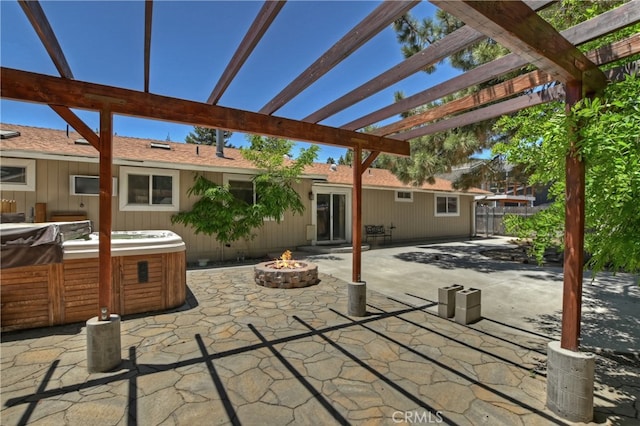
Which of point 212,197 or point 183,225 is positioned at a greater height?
point 212,197

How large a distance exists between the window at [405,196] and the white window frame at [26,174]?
12828 millimetres

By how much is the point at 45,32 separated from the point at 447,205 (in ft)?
55.7

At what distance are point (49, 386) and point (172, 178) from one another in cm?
665

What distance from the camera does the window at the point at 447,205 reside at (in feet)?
52.4

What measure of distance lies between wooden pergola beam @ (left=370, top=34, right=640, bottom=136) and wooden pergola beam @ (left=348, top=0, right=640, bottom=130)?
23cm

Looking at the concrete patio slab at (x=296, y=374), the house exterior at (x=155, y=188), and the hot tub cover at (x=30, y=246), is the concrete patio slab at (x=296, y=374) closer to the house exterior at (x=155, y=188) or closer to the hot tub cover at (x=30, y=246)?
the hot tub cover at (x=30, y=246)

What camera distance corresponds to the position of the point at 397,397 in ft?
8.46

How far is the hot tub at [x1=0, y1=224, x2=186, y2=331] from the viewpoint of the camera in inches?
151

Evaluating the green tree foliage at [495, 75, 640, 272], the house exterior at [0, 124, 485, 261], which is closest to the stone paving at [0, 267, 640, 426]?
the green tree foliage at [495, 75, 640, 272]

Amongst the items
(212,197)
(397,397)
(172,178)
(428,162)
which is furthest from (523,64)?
(172,178)

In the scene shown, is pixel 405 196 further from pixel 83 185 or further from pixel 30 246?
pixel 30 246

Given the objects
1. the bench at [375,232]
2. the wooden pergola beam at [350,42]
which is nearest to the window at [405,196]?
the bench at [375,232]

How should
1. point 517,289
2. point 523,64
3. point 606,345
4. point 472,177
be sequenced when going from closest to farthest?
point 523,64
point 606,345
point 517,289
point 472,177

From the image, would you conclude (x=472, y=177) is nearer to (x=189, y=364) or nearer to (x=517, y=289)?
(x=517, y=289)
